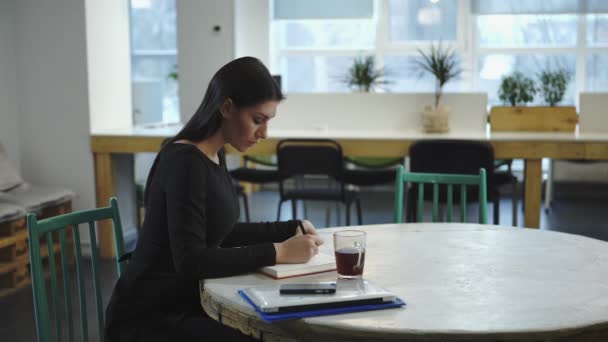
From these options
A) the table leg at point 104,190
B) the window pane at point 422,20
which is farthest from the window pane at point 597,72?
the table leg at point 104,190

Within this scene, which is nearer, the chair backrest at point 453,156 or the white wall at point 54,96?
the chair backrest at point 453,156

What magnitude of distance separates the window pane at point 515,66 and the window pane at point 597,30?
0.75ft

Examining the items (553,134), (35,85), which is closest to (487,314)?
(553,134)

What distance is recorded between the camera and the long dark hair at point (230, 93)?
1.69 meters

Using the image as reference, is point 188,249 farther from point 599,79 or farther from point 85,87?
point 599,79

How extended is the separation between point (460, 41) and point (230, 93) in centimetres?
562

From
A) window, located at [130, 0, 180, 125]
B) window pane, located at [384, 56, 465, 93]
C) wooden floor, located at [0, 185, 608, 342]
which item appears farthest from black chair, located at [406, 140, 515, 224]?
window, located at [130, 0, 180, 125]

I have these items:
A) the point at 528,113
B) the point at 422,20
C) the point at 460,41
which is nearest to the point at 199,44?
the point at 422,20

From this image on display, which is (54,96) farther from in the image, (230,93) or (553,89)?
(553,89)

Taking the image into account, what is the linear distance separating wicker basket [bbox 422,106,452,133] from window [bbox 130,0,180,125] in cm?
352

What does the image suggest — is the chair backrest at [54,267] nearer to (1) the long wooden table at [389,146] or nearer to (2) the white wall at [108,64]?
(1) the long wooden table at [389,146]

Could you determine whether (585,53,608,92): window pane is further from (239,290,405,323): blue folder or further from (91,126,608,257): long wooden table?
(239,290,405,323): blue folder

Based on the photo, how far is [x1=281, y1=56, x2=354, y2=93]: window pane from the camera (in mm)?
7191

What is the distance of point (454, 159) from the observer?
12.5 feet
